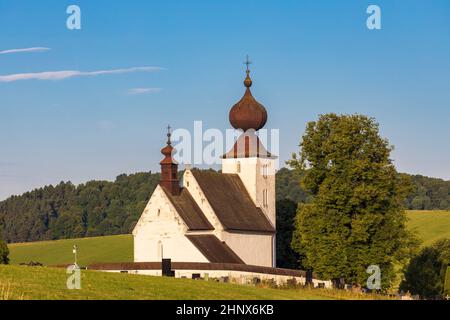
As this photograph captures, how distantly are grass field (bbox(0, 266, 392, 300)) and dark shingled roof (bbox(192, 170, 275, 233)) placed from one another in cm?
3830

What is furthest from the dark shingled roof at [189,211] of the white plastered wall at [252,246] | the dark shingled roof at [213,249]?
the white plastered wall at [252,246]

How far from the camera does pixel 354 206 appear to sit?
274 feet

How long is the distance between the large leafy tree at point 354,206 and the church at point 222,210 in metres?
7.55

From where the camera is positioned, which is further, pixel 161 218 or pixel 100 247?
pixel 100 247

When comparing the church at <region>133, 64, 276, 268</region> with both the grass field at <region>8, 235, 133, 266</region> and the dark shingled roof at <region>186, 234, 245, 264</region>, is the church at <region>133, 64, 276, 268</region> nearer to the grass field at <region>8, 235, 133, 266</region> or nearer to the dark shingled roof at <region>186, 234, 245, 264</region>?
the dark shingled roof at <region>186, 234, 245, 264</region>

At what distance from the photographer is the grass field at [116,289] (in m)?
43.2

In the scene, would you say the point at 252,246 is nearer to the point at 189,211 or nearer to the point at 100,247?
the point at 189,211

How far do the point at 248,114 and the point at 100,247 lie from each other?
5263 centimetres

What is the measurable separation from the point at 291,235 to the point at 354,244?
765 inches

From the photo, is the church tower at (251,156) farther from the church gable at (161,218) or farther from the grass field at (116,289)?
the grass field at (116,289)

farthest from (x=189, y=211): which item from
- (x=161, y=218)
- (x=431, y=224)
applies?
(x=431, y=224)
